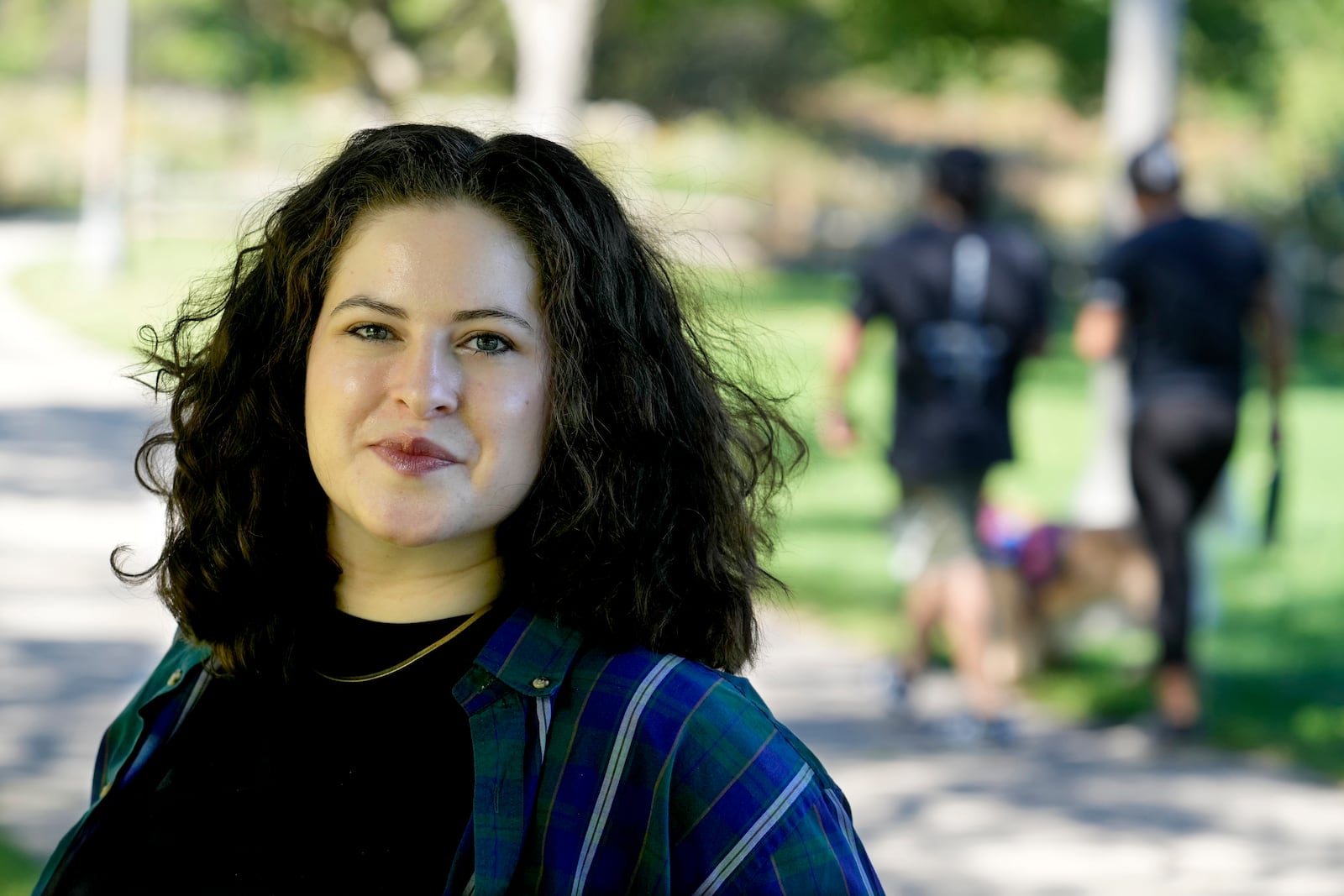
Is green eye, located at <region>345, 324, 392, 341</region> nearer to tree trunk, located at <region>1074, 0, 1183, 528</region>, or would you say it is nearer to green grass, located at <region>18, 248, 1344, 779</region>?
green grass, located at <region>18, 248, 1344, 779</region>

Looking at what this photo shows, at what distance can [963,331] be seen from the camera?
625cm

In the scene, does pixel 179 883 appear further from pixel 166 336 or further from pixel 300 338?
pixel 166 336

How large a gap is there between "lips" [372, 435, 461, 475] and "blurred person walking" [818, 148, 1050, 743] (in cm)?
453

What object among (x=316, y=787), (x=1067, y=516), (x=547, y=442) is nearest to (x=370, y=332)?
(x=547, y=442)

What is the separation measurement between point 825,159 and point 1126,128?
27953 mm

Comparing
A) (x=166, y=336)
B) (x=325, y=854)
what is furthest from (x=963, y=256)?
(x=325, y=854)

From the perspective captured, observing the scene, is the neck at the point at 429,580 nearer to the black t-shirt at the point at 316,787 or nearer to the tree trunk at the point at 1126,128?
the black t-shirt at the point at 316,787

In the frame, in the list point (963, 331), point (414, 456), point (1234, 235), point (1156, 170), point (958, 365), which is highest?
point (1156, 170)

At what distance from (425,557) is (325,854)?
0.31 m

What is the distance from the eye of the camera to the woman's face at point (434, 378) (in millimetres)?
1720

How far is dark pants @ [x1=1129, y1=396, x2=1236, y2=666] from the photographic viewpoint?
6176 millimetres

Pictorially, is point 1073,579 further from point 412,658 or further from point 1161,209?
point 412,658

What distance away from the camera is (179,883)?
5.71 feet

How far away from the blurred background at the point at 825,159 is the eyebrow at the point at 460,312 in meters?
0.42
